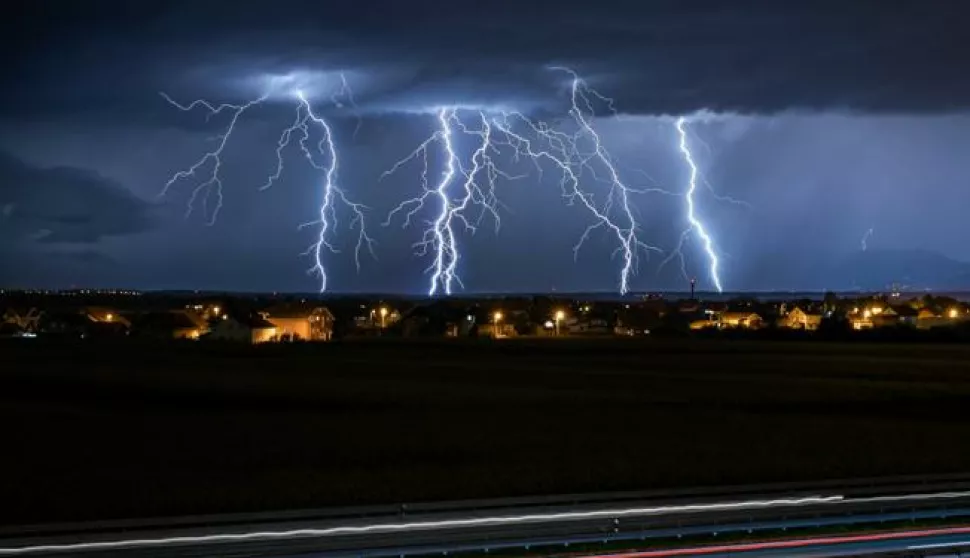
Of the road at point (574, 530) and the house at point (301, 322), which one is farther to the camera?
the house at point (301, 322)

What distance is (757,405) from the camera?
33.2 m

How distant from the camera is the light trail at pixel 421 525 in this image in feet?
44.0

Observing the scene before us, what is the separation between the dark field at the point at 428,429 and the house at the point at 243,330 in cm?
2187

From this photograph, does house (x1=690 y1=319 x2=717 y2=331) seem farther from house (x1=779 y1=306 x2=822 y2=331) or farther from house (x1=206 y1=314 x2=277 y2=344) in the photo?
house (x1=206 y1=314 x2=277 y2=344)

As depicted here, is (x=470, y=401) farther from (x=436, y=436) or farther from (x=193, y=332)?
(x=193, y=332)

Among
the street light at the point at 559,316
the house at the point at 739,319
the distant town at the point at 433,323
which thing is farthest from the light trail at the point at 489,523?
the house at the point at 739,319

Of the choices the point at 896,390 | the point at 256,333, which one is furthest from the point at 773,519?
the point at 256,333

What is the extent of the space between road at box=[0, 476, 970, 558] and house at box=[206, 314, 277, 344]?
5660 cm

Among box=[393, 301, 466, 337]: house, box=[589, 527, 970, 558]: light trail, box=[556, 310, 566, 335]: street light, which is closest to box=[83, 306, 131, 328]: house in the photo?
box=[393, 301, 466, 337]: house

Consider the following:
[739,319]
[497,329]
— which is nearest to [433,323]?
[497,329]

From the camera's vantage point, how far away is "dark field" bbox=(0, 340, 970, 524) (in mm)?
19094

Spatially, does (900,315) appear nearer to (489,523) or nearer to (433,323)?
(433,323)

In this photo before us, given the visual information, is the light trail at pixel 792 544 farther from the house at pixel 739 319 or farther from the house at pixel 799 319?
the house at pixel 799 319

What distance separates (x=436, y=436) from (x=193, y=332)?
55.5 metres
